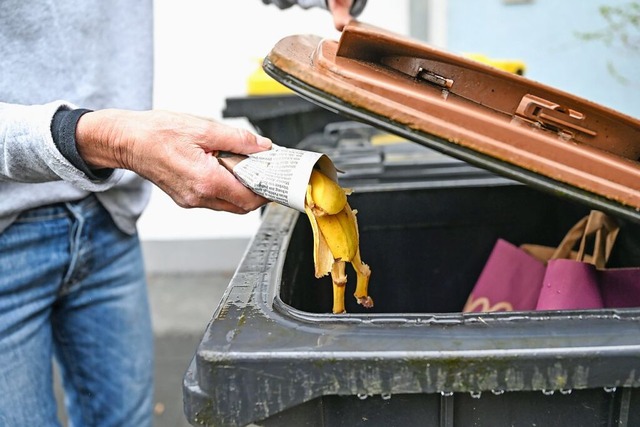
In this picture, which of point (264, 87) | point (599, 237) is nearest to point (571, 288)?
point (599, 237)

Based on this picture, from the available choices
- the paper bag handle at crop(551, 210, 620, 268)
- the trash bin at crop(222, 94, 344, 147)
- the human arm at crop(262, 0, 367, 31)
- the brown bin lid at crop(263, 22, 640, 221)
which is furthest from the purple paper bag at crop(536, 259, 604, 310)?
the trash bin at crop(222, 94, 344, 147)

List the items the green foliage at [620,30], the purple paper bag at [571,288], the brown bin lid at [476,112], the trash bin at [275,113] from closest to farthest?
the brown bin lid at [476,112]
the purple paper bag at [571,288]
the trash bin at [275,113]
the green foliage at [620,30]

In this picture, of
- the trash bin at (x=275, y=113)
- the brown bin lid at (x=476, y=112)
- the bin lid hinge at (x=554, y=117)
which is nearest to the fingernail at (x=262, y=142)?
the brown bin lid at (x=476, y=112)

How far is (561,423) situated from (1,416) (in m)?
1.06

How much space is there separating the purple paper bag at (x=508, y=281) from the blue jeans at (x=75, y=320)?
85 centimetres

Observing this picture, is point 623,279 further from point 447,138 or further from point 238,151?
point 238,151

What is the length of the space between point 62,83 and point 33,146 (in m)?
0.35

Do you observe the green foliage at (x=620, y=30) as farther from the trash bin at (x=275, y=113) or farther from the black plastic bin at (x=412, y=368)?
the black plastic bin at (x=412, y=368)

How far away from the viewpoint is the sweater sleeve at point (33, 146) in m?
1.00

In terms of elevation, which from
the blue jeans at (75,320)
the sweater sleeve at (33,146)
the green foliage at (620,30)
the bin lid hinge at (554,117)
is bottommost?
the blue jeans at (75,320)

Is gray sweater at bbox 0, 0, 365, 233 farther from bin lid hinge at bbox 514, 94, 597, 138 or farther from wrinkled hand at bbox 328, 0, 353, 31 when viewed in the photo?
→ bin lid hinge at bbox 514, 94, 597, 138

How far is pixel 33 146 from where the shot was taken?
1007mm

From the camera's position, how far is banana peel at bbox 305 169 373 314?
36.9 inches

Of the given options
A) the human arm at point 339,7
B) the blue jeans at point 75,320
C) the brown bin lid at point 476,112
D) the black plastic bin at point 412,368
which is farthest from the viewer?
the human arm at point 339,7
